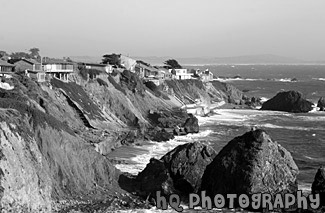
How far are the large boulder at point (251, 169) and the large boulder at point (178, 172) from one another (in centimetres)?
147

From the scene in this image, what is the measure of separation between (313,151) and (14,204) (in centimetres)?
4094

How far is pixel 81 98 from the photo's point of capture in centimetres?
6675

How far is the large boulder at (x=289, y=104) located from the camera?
103125 millimetres

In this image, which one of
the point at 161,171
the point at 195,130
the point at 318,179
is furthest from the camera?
the point at 195,130

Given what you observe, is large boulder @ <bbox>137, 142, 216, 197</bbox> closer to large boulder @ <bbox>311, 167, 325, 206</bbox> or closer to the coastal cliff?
the coastal cliff

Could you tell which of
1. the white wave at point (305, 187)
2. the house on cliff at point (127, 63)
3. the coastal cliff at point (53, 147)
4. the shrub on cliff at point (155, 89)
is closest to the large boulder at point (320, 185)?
the white wave at point (305, 187)

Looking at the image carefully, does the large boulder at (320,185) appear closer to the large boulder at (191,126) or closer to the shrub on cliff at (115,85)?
the large boulder at (191,126)

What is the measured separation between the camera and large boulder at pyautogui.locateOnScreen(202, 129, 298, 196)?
1412 inches

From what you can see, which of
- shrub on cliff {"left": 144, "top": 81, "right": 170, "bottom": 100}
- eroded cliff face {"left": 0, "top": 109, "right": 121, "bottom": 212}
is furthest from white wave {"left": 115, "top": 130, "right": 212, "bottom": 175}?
shrub on cliff {"left": 144, "top": 81, "right": 170, "bottom": 100}

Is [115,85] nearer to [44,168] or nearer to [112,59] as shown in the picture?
[112,59]

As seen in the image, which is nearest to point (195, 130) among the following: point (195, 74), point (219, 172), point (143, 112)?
point (143, 112)

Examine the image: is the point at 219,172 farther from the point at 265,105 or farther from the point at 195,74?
the point at 195,74

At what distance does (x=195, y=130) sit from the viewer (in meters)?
70.7

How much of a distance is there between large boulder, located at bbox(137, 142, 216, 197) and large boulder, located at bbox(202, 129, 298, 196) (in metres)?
1.47
